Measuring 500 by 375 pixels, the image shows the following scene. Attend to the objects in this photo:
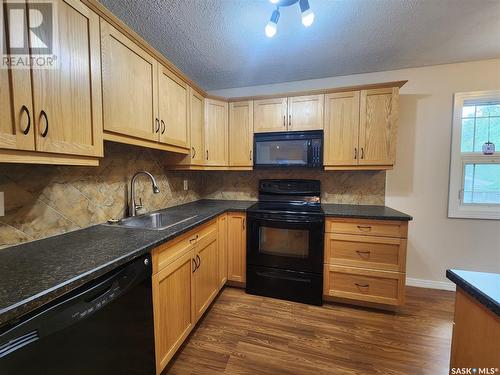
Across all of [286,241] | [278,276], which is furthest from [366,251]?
[278,276]

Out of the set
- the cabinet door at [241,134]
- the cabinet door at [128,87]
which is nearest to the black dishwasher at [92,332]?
the cabinet door at [128,87]

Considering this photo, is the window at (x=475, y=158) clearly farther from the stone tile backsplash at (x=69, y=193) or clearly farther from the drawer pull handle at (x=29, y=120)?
the drawer pull handle at (x=29, y=120)

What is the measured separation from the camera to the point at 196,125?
223 cm

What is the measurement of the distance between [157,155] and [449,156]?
121 inches

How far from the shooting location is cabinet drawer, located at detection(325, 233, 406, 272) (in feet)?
6.24

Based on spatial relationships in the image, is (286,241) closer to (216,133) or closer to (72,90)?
(216,133)

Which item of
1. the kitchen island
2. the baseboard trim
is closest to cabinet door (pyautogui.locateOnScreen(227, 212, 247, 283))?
the kitchen island

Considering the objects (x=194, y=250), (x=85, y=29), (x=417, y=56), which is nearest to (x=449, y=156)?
(x=417, y=56)

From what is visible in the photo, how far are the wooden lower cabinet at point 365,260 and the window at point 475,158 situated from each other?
976 mm

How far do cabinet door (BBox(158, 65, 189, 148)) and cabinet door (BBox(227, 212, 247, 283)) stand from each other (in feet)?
3.00

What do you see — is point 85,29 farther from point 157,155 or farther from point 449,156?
point 449,156

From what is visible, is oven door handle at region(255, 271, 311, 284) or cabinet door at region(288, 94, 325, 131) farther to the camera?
cabinet door at region(288, 94, 325, 131)

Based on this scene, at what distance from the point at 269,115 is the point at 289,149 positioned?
460 millimetres

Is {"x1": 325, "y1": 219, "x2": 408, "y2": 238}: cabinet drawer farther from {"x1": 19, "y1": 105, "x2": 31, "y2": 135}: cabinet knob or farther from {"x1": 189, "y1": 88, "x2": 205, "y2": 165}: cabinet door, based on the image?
{"x1": 19, "y1": 105, "x2": 31, "y2": 135}: cabinet knob
